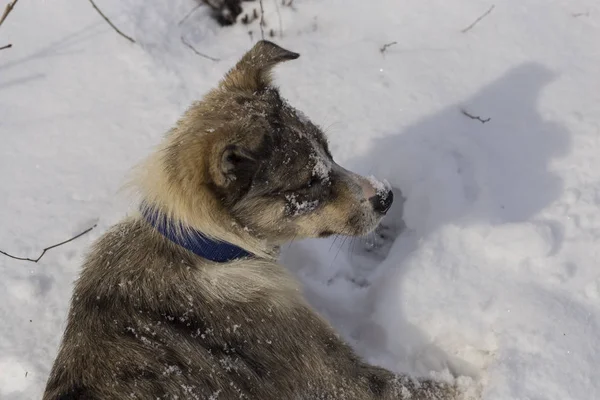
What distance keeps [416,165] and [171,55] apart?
96.9 inches

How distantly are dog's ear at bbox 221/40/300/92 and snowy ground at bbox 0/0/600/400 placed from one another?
144 cm

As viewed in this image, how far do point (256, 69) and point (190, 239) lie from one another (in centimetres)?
103

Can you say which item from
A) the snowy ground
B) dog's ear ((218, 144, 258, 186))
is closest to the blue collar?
dog's ear ((218, 144, 258, 186))

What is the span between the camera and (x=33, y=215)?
4184 mm

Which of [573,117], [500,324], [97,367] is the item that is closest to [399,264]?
[500,324]

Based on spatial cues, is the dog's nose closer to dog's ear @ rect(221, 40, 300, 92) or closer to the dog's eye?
the dog's eye

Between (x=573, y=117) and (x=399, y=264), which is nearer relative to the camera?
(x=399, y=264)

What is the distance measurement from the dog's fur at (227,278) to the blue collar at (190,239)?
5cm

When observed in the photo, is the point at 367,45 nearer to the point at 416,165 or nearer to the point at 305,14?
the point at 305,14

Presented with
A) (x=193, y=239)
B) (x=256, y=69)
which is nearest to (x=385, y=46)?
(x=256, y=69)

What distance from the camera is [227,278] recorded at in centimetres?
293

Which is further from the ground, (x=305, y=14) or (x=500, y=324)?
(x=305, y=14)

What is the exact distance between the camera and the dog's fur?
8.35 ft

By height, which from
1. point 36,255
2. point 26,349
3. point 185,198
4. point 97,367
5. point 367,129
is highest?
point 185,198
